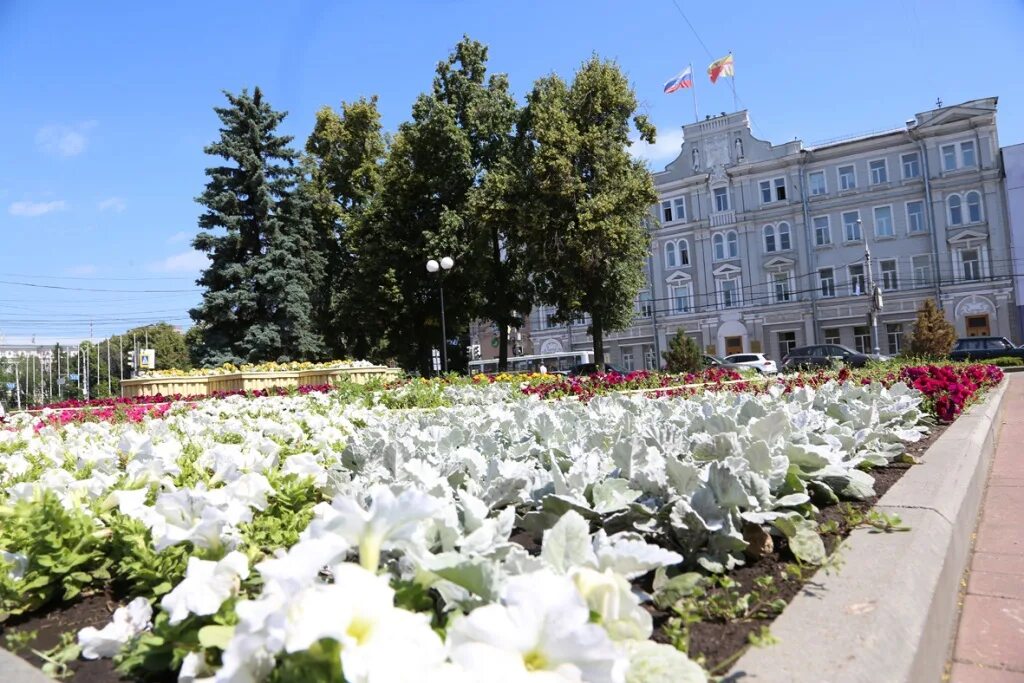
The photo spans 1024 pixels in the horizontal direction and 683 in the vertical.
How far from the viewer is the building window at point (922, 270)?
34.0 m

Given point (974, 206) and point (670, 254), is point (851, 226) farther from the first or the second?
point (670, 254)

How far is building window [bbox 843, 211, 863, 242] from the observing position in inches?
1405

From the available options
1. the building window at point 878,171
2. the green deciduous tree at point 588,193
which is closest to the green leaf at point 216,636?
the green deciduous tree at point 588,193

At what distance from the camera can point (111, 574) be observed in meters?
1.88

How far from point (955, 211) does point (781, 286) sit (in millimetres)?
8912

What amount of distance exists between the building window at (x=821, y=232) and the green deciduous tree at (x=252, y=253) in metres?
27.1

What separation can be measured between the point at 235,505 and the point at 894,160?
40.3 metres

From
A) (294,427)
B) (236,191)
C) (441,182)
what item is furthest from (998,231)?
(294,427)

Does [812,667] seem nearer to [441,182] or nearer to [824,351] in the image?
[441,182]

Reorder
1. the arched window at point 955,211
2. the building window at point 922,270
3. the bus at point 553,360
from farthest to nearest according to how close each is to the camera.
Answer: the bus at point 553,360
the building window at point 922,270
the arched window at point 955,211

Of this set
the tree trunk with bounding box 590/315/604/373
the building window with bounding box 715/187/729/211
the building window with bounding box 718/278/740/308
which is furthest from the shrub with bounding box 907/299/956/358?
the building window with bounding box 715/187/729/211

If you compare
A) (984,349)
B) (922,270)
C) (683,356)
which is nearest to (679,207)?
(922,270)

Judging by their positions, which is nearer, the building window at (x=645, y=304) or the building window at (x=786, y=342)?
the building window at (x=786, y=342)

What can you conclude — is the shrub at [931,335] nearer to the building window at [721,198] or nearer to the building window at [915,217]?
the building window at [915,217]
